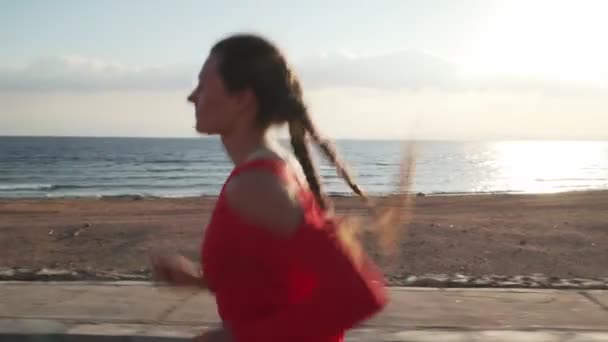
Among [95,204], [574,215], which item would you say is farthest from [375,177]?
[574,215]

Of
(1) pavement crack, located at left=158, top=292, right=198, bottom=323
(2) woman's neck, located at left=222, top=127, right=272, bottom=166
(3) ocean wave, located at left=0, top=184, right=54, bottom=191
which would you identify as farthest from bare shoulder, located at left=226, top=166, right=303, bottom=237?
(3) ocean wave, located at left=0, top=184, right=54, bottom=191

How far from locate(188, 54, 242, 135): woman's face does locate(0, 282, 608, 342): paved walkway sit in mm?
3184

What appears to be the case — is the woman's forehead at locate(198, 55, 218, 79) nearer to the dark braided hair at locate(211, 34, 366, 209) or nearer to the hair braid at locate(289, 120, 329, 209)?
the dark braided hair at locate(211, 34, 366, 209)

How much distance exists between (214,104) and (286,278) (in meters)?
0.37

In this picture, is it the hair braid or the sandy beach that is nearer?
the hair braid

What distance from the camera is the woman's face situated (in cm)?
146

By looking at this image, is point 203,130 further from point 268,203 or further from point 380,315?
point 380,315

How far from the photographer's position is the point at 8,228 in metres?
15.5

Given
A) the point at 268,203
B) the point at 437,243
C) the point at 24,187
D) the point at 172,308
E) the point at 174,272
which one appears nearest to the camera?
the point at 268,203

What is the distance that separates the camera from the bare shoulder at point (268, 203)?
4.29ft

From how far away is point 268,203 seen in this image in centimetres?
131

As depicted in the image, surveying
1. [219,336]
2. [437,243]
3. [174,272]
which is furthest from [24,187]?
[219,336]

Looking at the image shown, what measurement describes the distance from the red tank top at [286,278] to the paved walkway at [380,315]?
315 centimetres

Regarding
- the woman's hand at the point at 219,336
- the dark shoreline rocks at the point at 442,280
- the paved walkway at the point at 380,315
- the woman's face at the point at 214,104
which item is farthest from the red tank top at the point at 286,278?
the dark shoreline rocks at the point at 442,280
